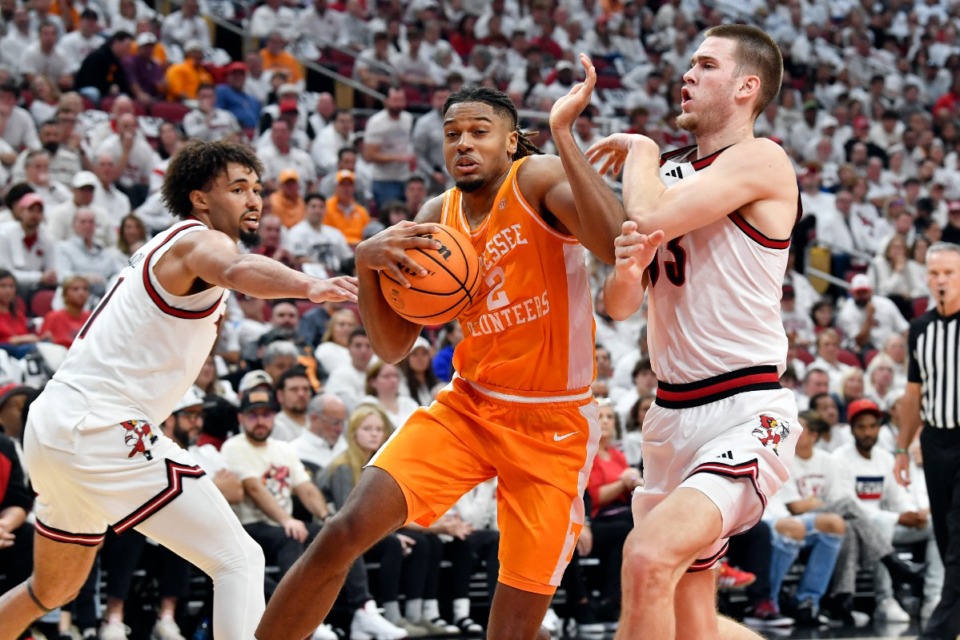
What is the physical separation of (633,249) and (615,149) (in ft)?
2.47

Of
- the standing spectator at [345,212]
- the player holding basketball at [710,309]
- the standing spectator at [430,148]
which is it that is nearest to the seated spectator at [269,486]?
the player holding basketball at [710,309]

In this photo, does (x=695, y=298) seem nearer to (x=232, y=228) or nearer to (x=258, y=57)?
(x=232, y=228)

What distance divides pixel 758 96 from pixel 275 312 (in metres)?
7.07

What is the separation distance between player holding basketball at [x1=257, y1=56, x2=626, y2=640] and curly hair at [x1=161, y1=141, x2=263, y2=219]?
1.03 meters

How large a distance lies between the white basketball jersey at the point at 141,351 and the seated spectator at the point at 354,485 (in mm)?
3274

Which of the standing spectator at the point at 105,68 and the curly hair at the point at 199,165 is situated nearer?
the curly hair at the point at 199,165

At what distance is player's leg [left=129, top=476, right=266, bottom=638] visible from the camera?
4.89 m

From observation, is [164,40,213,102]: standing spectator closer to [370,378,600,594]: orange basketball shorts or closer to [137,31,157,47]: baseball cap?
[137,31,157,47]: baseball cap

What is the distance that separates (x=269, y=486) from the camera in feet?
27.0

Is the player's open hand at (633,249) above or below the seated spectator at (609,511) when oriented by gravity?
above

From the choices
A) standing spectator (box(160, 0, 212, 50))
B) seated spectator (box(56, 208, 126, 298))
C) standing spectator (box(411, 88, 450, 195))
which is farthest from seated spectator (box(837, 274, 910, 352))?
standing spectator (box(160, 0, 212, 50))

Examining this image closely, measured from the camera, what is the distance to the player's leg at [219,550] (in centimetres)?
489

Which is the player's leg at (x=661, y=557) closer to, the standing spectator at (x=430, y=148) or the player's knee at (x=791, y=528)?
the player's knee at (x=791, y=528)

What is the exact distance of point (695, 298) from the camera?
4.43 m
